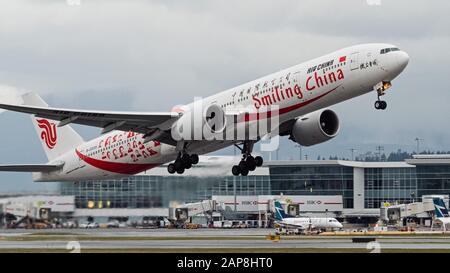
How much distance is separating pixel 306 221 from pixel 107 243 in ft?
112

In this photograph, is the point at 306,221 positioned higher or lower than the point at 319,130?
lower

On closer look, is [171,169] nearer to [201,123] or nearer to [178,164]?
[178,164]

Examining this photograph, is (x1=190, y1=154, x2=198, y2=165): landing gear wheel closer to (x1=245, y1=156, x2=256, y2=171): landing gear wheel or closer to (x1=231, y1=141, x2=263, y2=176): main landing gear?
(x1=231, y1=141, x2=263, y2=176): main landing gear

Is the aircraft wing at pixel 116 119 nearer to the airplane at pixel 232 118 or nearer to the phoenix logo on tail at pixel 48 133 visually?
the airplane at pixel 232 118

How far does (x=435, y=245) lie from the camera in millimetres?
Answer: 50938

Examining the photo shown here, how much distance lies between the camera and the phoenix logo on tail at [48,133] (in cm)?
6395

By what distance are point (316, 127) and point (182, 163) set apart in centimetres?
796

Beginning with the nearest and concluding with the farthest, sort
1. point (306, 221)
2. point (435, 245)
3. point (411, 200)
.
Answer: point (435, 245)
point (306, 221)
point (411, 200)

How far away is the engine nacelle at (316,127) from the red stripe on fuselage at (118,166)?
927 cm

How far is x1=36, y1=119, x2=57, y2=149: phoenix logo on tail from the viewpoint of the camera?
63947 millimetres

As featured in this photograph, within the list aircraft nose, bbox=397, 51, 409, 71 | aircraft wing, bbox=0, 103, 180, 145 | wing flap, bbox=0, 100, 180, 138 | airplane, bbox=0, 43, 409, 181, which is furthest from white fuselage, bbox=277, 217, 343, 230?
aircraft nose, bbox=397, 51, 409, 71
